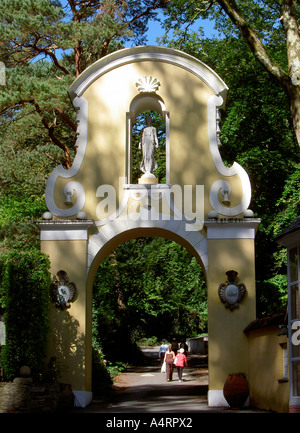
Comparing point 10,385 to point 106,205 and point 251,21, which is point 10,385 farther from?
point 251,21

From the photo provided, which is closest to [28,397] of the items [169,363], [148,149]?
[148,149]

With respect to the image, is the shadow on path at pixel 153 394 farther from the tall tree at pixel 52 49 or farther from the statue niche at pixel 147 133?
the tall tree at pixel 52 49

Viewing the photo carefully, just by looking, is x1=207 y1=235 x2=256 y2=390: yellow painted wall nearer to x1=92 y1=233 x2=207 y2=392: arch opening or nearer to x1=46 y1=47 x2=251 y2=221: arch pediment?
x1=46 y1=47 x2=251 y2=221: arch pediment

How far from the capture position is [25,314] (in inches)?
576

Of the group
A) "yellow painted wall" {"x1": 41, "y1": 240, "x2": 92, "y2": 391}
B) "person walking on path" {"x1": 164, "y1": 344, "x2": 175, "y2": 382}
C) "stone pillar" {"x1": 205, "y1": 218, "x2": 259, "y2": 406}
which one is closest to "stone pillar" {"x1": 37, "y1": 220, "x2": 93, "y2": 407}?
"yellow painted wall" {"x1": 41, "y1": 240, "x2": 92, "y2": 391}

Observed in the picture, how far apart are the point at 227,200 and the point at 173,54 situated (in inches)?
152

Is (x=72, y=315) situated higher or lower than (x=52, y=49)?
lower

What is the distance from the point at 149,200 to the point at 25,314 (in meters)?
3.98

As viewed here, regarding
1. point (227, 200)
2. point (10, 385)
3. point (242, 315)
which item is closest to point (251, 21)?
point (227, 200)

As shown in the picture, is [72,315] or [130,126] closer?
[72,315]

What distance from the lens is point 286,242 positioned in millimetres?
12680

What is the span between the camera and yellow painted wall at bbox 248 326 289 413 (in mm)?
13688

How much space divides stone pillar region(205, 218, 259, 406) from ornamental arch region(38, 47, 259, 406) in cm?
2

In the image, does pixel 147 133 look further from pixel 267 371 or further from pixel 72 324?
pixel 267 371
